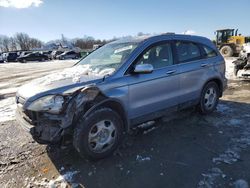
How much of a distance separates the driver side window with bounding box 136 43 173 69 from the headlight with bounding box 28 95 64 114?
150 centimetres

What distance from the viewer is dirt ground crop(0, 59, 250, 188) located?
10.7 feet

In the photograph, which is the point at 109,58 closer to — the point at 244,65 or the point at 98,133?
the point at 98,133

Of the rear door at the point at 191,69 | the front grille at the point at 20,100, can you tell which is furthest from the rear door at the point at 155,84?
the front grille at the point at 20,100

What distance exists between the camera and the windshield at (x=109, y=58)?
13.3ft

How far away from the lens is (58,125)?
11.0 feet

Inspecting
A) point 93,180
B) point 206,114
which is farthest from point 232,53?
point 93,180

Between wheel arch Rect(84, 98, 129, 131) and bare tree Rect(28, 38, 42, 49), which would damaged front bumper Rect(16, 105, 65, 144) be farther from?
bare tree Rect(28, 38, 42, 49)

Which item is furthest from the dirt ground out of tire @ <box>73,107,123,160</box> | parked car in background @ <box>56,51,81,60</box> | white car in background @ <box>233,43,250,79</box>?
parked car in background @ <box>56,51,81,60</box>

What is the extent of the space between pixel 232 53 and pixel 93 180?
79.5 ft

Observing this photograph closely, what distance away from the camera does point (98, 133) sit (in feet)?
12.0

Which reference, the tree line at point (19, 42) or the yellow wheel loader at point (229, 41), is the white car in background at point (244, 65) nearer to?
the yellow wheel loader at point (229, 41)

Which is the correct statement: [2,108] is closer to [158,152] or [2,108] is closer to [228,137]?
[158,152]

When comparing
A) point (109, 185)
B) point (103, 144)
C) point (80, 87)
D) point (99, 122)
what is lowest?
point (109, 185)

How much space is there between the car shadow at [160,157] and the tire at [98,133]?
0.19m
